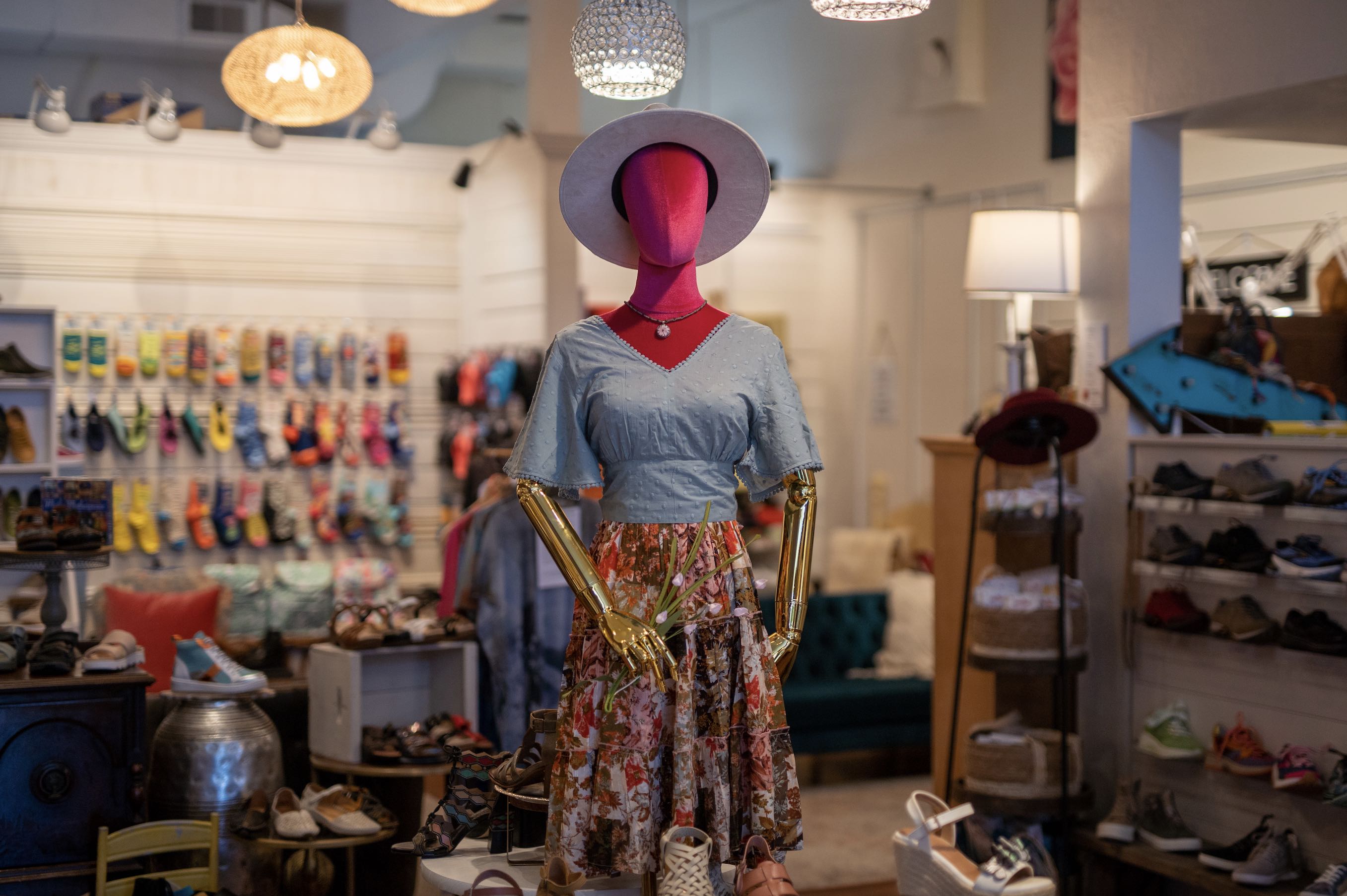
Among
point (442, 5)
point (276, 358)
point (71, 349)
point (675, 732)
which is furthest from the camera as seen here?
point (276, 358)

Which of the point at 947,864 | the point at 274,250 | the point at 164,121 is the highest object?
the point at 164,121

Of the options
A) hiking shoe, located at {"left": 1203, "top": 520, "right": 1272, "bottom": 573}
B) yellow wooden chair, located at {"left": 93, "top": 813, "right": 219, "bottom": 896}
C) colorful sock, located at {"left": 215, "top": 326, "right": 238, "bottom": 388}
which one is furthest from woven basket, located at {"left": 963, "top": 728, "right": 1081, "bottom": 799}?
colorful sock, located at {"left": 215, "top": 326, "right": 238, "bottom": 388}

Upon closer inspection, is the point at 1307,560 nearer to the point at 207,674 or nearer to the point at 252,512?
the point at 207,674

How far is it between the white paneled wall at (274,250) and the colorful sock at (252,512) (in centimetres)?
13

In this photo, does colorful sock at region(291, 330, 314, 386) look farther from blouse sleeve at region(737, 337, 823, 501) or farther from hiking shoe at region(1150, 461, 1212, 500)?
blouse sleeve at region(737, 337, 823, 501)

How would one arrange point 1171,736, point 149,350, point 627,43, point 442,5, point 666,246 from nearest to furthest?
1. point 666,246
2. point 627,43
3. point 1171,736
4. point 442,5
5. point 149,350

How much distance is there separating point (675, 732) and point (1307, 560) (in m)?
2.24

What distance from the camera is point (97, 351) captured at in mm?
7238

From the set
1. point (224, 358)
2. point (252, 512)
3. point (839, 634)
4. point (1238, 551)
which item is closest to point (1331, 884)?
point (1238, 551)

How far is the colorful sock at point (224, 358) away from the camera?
7586mm

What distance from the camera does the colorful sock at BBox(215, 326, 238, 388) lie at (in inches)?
299

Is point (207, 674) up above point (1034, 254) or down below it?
below

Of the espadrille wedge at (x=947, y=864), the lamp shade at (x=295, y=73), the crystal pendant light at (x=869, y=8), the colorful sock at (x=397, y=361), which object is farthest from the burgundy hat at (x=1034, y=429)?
the colorful sock at (x=397, y=361)

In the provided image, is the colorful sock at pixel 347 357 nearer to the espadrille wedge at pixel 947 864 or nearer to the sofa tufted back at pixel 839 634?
the sofa tufted back at pixel 839 634
